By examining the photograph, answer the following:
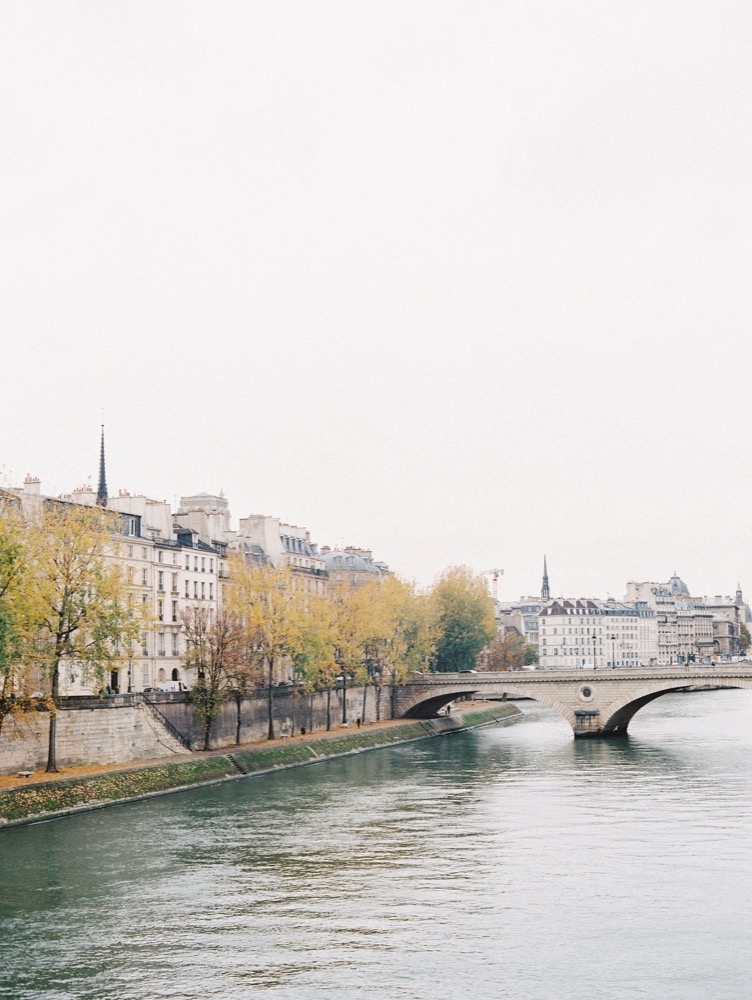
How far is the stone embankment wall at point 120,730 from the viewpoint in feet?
206

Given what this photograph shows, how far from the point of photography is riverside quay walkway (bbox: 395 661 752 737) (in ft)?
313

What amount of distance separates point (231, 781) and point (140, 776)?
24.8 feet

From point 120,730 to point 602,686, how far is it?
43.6 metres

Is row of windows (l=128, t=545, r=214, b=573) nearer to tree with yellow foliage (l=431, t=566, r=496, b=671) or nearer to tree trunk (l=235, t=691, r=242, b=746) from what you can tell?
tree trunk (l=235, t=691, r=242, b=746)

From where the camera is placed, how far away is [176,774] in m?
68.2

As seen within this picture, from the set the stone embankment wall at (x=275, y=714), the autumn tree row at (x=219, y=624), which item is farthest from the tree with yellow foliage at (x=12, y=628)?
the stone embankment wall at (x=275, y=714)

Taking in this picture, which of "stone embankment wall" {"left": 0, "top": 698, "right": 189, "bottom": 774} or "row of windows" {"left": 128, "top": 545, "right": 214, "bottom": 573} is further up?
"row of windows" {"left": 128, "top": 545, "right": 214, "bottom": 573}

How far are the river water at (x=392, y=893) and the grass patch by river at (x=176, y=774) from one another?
4.15 ft

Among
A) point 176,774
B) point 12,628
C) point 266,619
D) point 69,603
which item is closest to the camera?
point 12,628

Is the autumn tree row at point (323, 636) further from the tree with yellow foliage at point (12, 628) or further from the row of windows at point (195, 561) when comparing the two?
the tree with yellow foliage at point (12, 628)

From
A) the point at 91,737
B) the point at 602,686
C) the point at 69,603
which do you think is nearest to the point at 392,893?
the point at 69,603

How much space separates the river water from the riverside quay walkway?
27.0 m

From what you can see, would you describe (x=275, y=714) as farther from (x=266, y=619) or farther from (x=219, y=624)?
(x=219, y=624)

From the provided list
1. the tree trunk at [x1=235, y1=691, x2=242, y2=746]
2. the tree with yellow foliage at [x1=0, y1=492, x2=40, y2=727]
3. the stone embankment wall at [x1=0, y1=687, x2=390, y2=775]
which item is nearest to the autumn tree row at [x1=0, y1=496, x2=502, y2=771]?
the tree with yellow foliage at [x1=0, y1=492, x2=40, y2=727]
